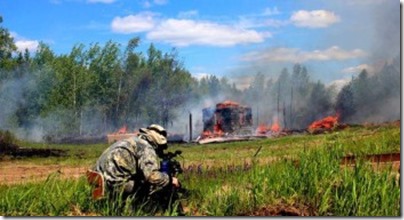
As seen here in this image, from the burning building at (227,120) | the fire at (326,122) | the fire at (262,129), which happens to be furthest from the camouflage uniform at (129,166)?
the fire at (326,122)

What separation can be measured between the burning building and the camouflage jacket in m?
5.09

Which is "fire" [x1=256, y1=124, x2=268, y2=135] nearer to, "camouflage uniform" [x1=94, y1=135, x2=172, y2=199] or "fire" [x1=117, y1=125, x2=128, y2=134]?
Result: "fire" [x1=117, y1=125, x2=128, y2=134]

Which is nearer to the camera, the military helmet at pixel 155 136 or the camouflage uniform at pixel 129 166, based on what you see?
the camouflage uniform at pixel 129 166

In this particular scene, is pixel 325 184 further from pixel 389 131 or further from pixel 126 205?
pixel 389 131

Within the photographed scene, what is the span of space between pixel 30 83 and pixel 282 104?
6690mm

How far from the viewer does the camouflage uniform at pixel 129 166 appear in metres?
4.81

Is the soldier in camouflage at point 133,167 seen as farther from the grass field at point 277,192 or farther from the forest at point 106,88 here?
the forest at point 106,88

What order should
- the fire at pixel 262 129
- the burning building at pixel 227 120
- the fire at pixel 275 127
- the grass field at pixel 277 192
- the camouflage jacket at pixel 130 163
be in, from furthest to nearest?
the fire at pixel 275 127 < the fire at pixel 262 129 < the burning building at pixel 227 120 < the grass field at pixel 277 192 < the camouflage jacket at pixel 130 163

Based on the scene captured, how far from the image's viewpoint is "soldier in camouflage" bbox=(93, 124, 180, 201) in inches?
189

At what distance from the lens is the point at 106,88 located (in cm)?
689

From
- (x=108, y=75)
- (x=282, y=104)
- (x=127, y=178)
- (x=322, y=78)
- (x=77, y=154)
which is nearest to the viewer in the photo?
(x=127, y=178)

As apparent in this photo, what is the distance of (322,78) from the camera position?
9148 millimetres

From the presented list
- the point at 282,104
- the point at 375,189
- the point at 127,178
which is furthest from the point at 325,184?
the point at 282,104

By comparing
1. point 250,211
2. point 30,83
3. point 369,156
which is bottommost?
point 250,211
